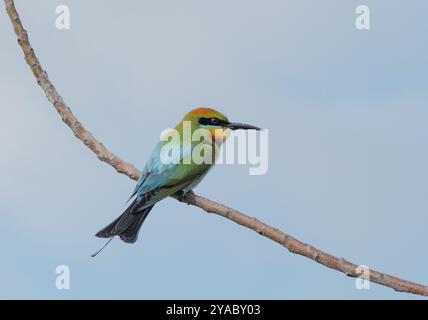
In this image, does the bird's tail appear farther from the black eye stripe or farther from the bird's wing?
the black eye stripe

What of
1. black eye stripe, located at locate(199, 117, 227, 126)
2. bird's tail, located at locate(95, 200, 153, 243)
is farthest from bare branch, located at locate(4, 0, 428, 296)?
black eye stripe, located at locate(199, 117, 227, 126)

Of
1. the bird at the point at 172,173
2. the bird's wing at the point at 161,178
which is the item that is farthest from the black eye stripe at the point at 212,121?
the bird's wing at the point at 161,178

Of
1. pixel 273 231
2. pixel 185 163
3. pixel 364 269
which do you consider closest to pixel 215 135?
pixel 185 163

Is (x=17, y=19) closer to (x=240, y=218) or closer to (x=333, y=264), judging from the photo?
(x=240, y=218)

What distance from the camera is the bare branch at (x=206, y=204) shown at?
284 cm

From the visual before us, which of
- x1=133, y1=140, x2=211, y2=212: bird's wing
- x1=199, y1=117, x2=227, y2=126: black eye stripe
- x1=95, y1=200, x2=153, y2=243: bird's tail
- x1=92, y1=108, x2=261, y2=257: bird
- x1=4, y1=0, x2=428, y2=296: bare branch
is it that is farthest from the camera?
x1=199, y1=117, x2=227, y2=126: black eye stripe

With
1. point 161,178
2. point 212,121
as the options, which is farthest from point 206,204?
point 212,121

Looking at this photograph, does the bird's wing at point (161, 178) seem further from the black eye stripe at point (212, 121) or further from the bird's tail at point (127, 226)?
the black eye stripe at point (212, 121)

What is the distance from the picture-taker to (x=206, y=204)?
3371mm

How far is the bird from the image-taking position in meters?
3.67

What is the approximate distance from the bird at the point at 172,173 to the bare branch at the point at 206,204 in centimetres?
11

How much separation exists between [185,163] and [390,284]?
1584 millimetres

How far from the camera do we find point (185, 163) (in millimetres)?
4016

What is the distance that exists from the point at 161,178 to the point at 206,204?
1.74 feet
